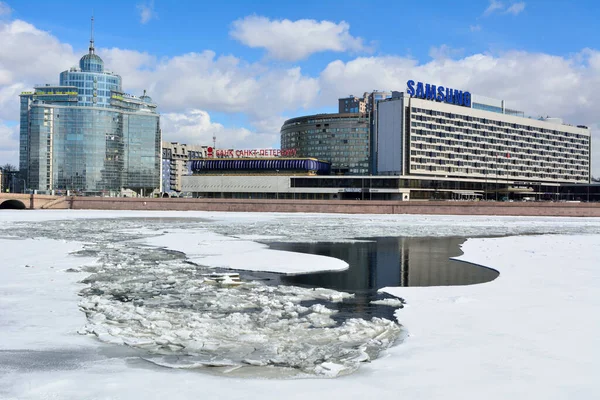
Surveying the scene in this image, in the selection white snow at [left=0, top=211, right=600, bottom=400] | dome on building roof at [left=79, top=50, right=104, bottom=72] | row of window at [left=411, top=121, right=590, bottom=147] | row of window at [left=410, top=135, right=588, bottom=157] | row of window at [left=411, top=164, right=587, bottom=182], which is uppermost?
dome on building roof at [left=79, top=50, right=104, bottom=72]

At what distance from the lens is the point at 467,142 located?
151 meters

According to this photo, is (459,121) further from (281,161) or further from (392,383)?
(392,383)

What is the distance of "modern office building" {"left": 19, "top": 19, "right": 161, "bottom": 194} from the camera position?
174750 mm

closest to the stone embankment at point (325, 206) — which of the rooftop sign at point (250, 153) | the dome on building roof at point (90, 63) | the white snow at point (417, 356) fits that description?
the rooftop sign at point (250, 153)

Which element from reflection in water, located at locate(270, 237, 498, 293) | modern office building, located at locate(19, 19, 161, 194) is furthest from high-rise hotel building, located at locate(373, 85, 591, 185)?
reflection in water, located at locate(270, 237, 498, 293)

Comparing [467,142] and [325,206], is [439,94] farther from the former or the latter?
[325,206]

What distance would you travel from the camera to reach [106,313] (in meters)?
13.3

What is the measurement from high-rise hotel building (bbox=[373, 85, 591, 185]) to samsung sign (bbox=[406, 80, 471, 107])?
0.26 m

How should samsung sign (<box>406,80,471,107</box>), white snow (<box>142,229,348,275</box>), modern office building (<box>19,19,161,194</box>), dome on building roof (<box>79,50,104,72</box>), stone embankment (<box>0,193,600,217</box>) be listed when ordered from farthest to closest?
dome on building roof (<box>79,50,104,72</box>)
modern office building (<box>19,19,161,194</box>)
samsung sign (<box>406,80,471,107</box>)
stone embankment (<box>0,193,600,217</box>)
white snow (<box>142,229,348,275</box>)

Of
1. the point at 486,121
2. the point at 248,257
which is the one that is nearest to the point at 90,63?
the point at 486,121

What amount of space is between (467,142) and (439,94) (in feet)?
50.7

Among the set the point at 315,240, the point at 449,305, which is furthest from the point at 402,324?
the point at 315,240

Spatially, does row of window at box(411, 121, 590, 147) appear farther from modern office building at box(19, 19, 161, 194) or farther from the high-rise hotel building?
modern office building at box(19, 19, 161, 194)

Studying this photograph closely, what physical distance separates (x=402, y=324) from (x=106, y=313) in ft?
23.1
